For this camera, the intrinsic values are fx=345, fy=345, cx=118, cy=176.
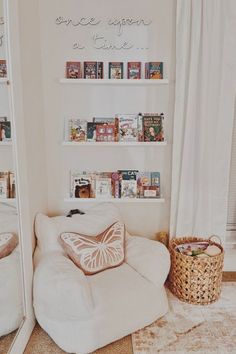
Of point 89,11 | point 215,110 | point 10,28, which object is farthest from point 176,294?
point 89,11

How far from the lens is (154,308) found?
2012 millimetres

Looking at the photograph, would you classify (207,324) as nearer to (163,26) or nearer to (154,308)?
(154,308)

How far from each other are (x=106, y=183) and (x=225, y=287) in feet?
3.76

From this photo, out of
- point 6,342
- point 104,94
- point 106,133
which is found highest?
point 104,94

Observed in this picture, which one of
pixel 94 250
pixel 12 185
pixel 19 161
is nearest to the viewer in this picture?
pixel 12 185

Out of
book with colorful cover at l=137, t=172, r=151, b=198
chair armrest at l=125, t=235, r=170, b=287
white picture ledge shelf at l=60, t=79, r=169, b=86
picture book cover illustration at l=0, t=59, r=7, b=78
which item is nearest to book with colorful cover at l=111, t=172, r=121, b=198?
book with colorful cover at l=137, t=172, r=151, b=198

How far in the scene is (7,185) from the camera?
1.66m

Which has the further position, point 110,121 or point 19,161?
point 110,121

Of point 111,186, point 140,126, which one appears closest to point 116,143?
point 140,126

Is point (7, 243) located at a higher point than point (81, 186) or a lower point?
lower

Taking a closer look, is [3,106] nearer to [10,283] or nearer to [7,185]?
[7,185]

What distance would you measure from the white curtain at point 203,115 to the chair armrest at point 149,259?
339 millimetres

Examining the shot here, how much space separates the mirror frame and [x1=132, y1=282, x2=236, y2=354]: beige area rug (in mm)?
607

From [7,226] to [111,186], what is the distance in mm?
1096
